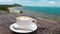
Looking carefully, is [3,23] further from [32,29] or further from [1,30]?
[32,29]

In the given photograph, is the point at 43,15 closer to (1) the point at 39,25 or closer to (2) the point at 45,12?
(2) the point at 45,12

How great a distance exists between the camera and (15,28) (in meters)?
0.66

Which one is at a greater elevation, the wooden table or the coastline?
the coastline

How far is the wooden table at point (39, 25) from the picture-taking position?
762 millimetres

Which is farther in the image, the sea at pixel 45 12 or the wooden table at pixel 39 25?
the sea at pixel 45 12

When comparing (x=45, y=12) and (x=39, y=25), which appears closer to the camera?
(x=39, y=25)

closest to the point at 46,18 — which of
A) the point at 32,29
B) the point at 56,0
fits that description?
the point at 56,0

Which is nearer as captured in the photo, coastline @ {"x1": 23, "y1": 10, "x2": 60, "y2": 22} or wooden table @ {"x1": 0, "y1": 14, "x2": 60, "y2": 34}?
wooden table @ {"x1": 0, "y1": 14, "x2": 60, "y2": 34}

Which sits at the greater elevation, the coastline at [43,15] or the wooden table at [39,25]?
the coastline at [43,15]

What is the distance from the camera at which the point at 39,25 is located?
84cm

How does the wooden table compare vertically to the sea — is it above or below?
below

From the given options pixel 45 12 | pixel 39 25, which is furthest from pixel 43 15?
pixel 39 25

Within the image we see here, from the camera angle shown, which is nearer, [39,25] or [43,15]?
[39,25]

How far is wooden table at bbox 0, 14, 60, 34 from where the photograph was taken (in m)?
0.76
